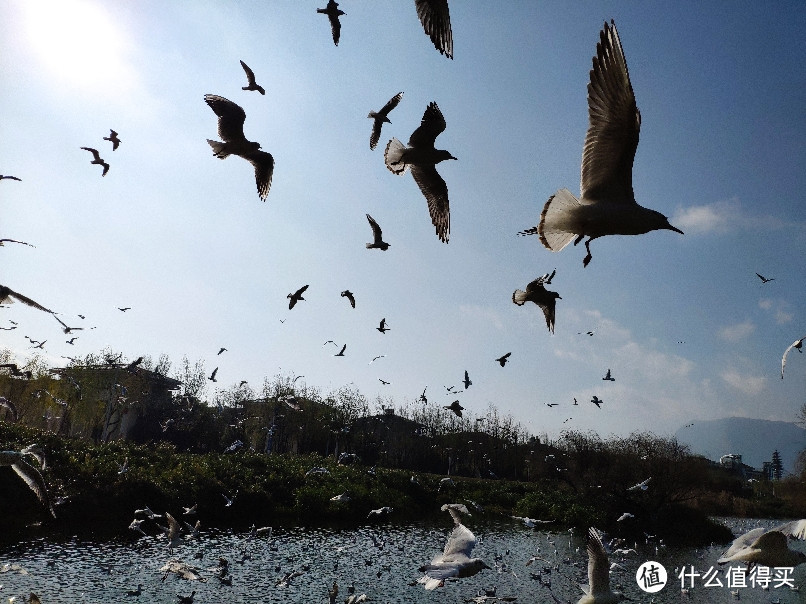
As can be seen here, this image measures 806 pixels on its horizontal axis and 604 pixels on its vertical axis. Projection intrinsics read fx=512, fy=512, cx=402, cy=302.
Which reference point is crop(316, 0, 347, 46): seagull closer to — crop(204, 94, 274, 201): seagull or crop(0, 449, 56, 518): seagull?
crop(204, 94, 274, 201): seagull

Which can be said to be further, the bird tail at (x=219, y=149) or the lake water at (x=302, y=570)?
the lake water at (x=302, y=570)

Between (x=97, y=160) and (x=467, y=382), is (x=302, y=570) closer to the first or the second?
(x=467, y=382)

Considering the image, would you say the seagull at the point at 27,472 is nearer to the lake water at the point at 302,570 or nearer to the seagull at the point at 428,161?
the seagull at the point at 428,161

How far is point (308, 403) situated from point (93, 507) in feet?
114

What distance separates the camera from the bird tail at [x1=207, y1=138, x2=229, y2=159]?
803cm

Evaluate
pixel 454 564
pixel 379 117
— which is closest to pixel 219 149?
pixel 379 117

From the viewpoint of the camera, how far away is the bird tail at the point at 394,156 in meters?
7.93

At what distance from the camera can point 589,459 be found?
121 ft

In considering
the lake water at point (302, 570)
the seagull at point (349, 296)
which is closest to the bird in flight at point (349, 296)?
the seagull at point (349, 296)

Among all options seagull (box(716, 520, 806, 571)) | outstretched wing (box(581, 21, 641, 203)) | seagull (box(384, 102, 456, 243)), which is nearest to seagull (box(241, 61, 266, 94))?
seagull (box(384, 102, 456, 243))

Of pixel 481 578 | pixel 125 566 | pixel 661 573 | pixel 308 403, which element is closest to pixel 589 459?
pixel 661 573

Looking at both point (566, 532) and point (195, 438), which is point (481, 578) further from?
point (195, 438)

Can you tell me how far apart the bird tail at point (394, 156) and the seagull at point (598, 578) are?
569 centimetres

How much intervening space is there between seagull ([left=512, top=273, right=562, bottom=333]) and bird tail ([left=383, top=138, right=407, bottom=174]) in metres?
3.09
